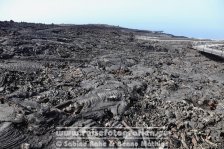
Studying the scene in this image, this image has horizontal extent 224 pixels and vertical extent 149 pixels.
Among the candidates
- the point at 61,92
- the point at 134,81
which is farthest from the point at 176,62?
the point at 61,92

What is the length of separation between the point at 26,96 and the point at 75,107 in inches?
82.8

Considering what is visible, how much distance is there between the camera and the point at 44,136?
8.70 meters

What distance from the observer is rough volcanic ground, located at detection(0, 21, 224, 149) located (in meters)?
9.18

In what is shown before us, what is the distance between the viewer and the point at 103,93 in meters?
11.9

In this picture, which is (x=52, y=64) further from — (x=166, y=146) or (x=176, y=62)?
(x=166, y=146)

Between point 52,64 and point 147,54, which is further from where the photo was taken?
point 147,54

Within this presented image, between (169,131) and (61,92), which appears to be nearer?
(169,131)

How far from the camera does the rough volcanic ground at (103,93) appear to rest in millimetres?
9180

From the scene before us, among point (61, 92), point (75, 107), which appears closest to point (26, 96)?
point (61, 92)

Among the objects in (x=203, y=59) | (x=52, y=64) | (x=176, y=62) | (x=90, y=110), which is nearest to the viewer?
(x=90, y=110)

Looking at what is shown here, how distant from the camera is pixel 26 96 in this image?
1151cm

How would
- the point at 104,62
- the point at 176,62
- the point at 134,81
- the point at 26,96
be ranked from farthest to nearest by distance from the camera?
the point at 176,62 < the point at 104,62 < the point at 134,81 < the point at 26,96

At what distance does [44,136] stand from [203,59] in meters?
14.4

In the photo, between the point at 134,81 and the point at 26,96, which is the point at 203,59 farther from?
the point at 26,96
